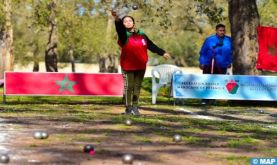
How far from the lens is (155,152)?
6852 millimetres

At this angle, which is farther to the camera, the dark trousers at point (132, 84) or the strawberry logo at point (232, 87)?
the strawberry logo at point (232, 87)

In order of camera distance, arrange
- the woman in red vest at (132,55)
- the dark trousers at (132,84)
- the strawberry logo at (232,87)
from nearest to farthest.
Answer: the woman in red vest at (132,55) < the dark trousers at (132,84) < the strawberry logo at (232,87)

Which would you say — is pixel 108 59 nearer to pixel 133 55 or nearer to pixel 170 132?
pixel 133 55

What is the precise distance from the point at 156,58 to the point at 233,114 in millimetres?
86443

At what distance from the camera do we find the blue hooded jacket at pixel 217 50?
56.1 ft

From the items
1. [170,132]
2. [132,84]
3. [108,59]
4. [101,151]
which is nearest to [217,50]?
[132,84]

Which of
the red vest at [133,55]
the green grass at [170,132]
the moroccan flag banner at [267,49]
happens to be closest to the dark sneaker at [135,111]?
the green grass at [170,132]

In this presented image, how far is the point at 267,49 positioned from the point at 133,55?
808 centimetres

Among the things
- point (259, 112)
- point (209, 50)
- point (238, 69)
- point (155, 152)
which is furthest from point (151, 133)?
point (238, 69)

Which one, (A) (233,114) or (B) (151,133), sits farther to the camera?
(A) (233,114)

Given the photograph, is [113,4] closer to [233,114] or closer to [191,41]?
[233,114]

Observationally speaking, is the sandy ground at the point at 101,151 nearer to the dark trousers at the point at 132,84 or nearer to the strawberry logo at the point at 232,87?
the dark trousers at the point at 132,84

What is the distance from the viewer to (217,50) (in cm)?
1709

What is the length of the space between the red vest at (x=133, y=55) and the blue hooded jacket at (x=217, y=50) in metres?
5.69
